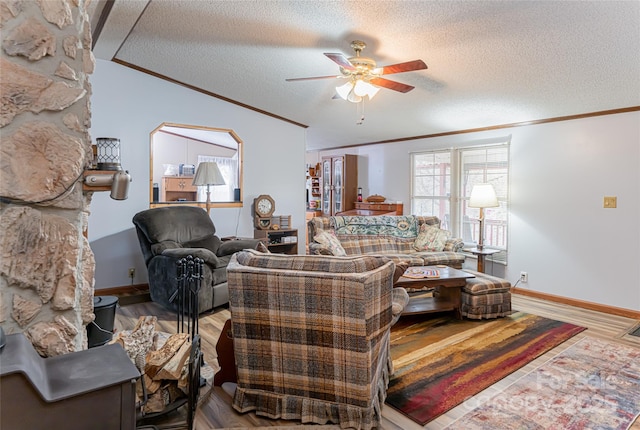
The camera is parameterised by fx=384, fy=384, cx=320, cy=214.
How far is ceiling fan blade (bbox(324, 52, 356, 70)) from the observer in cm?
274

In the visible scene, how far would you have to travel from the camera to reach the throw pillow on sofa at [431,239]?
4.98 m

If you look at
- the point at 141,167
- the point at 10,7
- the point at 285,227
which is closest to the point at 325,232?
the point at 285,227

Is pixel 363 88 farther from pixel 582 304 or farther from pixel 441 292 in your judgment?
pixel 582 304

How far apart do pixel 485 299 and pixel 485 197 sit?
4.96ft

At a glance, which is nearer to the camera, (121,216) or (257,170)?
(121,216)

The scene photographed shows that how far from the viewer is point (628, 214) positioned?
3875 mm

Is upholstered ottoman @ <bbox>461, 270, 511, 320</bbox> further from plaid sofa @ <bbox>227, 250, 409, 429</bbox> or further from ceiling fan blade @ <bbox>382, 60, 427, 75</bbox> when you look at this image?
ceiling fan blade @ <bbox>382, 60, 427, 75</bbox>

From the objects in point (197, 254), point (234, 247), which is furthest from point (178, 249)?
point (234, 247)

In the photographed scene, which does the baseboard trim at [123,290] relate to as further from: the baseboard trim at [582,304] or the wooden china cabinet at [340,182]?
the baseboard trim at [582,304]

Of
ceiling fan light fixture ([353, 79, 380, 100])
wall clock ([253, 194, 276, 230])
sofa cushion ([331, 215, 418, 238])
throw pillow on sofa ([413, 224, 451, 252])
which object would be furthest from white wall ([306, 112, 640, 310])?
wall clock ([253, 194, 276, 230])

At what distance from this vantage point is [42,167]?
132 centimetres

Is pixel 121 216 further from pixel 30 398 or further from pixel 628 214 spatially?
pixel 628 214

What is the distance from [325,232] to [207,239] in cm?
141

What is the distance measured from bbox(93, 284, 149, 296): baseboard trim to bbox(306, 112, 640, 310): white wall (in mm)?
4528
